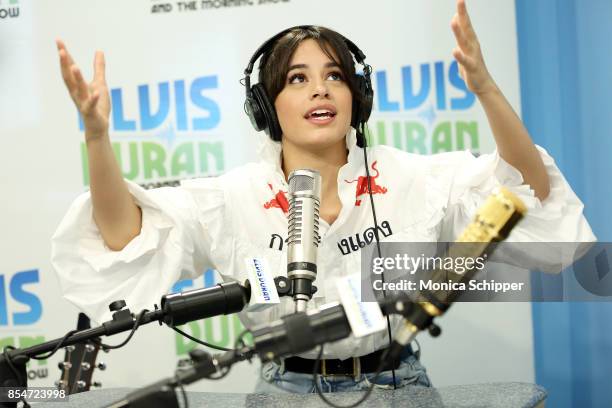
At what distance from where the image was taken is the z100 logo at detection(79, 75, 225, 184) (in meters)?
2.48

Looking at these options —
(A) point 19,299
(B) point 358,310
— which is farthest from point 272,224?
(A) point 19,299

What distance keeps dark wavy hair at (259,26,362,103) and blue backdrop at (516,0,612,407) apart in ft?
2.33

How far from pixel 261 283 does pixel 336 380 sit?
0.53 metres

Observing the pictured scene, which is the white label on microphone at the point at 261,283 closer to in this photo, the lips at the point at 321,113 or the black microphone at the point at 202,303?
the black microphone at the point at 202,303

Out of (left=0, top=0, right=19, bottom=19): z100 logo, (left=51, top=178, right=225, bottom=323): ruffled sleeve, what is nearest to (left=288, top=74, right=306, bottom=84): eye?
(left=51, top=178, right=225, bottom=323): ruffled sleeve

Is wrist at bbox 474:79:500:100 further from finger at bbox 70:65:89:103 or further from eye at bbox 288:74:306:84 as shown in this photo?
finger at bbox 70:65:89:103

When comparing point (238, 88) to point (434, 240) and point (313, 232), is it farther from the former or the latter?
point (313, 232)

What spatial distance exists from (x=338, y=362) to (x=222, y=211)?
432mm

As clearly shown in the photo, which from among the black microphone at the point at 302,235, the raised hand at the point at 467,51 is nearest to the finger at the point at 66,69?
the black microphone at the point at 302,235

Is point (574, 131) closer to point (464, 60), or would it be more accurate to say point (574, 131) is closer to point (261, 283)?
point (464, 60)

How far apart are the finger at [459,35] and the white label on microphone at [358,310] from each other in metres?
0.59

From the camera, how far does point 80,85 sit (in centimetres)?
136

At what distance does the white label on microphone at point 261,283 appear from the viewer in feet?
3.75

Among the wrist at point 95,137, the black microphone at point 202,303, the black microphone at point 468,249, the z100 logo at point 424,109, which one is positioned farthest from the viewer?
the z100 logo at point 424,109
